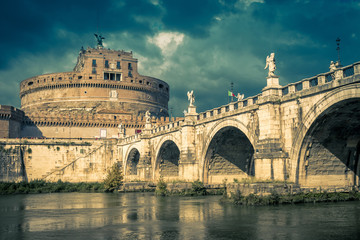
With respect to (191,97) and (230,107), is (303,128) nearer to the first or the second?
(230,107)

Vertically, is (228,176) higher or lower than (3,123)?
lower

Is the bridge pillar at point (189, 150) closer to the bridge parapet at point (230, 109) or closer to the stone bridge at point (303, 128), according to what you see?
the bridge parapet at point (230, 109)

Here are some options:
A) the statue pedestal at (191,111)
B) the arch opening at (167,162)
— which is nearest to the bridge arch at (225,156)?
the statue pedestal at (191,111)

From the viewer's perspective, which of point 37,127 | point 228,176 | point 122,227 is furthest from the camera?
point 37,127

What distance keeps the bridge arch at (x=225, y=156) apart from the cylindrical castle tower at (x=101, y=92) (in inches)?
1773

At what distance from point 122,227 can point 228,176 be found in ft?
70.7

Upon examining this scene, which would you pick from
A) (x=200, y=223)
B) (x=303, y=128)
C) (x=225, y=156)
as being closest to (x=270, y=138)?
(x=303, y=128)

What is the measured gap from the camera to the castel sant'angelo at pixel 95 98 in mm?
81125

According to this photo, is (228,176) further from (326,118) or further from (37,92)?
(37,92)

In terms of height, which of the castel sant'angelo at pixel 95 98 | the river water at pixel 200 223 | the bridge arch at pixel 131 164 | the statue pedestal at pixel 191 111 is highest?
the castel sant'angelo at pixel 95 98

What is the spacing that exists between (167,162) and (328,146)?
29758 mm

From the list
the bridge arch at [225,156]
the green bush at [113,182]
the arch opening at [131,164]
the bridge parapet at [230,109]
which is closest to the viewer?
the bridge parapet at [230,109]

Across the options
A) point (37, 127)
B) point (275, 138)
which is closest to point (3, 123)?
point (37, 127)

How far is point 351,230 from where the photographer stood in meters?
17.5
